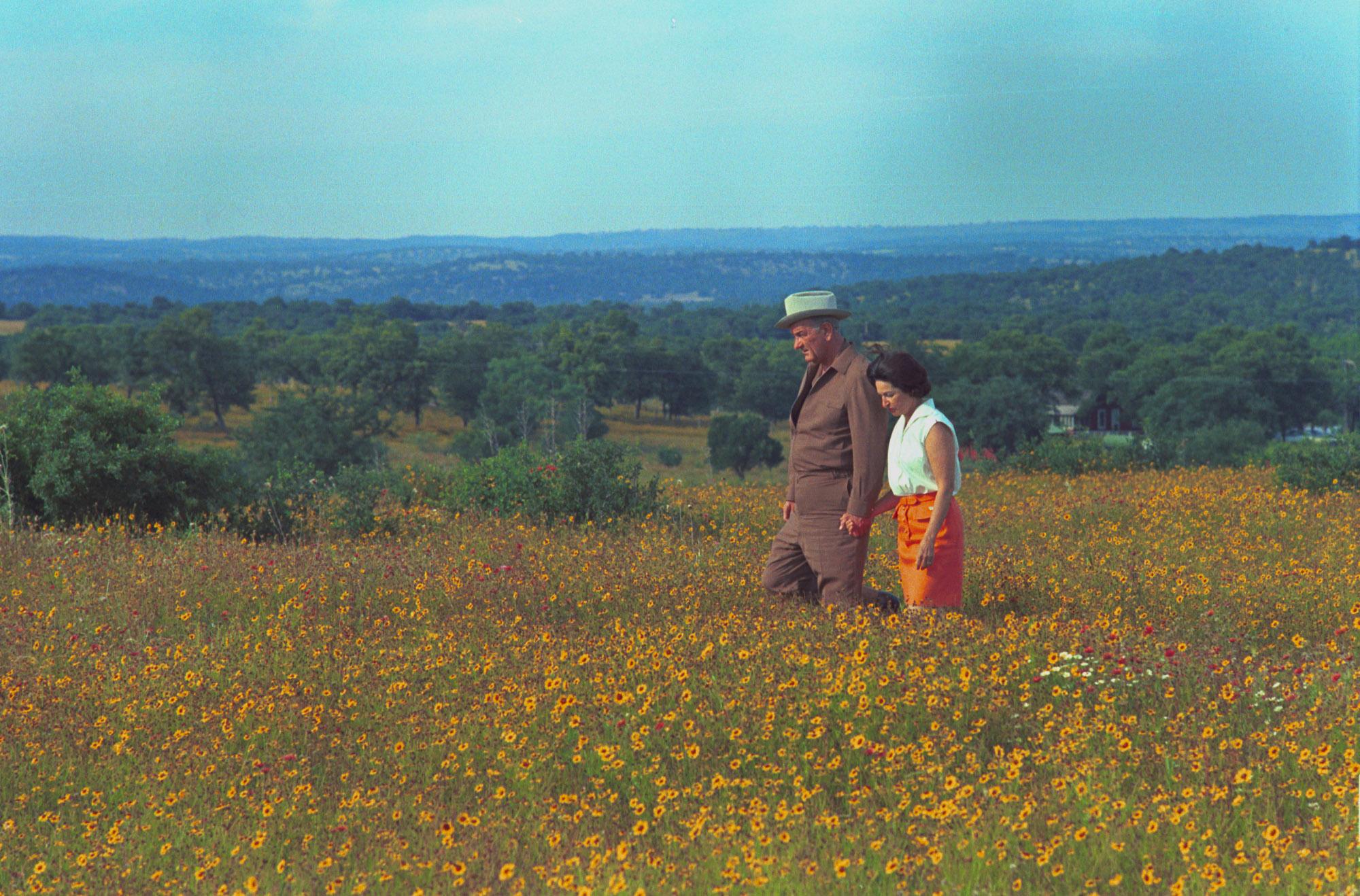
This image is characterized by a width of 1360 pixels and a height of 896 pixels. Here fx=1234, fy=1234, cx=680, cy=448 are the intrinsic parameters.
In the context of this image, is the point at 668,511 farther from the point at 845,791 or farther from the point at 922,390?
the point at 845,791

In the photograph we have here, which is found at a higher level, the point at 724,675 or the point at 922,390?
the point at 922,390

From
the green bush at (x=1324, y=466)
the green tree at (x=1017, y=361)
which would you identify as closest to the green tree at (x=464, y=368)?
the green tree at (x=1017, y=361)

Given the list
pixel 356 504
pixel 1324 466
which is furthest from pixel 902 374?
pixel 1324 466

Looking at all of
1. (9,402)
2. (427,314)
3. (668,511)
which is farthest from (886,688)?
(427,314)

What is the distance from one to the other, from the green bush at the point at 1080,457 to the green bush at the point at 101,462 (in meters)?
9.69

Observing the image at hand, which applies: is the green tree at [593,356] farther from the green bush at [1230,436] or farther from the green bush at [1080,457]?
the green bush at [1080,457]

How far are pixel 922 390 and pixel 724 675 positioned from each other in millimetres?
1474

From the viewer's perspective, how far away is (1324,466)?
12.4 metres

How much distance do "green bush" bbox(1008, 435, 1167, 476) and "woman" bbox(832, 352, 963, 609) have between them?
404 inches

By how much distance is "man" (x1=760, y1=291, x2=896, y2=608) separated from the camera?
207 inches

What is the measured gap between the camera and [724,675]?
4602mm

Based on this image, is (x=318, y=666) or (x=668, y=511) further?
(x=668, y=511)

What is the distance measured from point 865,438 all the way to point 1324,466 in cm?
912

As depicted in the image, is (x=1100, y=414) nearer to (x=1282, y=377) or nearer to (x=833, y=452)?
(x=1282, y=377)
